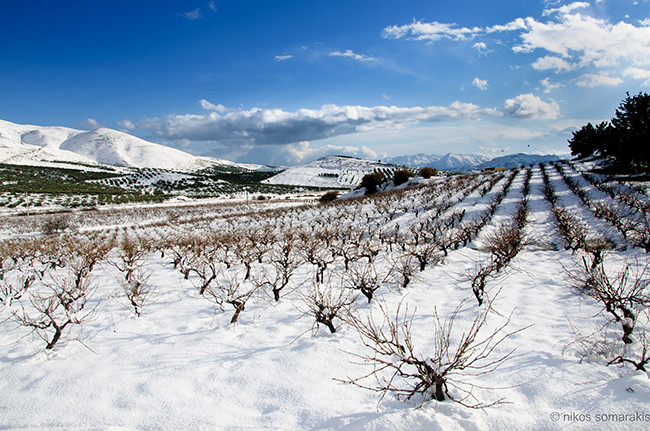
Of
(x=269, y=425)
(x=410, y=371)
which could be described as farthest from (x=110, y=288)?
(x=410, y=371)

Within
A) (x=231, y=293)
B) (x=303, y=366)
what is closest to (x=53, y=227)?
(x=231, y=293)

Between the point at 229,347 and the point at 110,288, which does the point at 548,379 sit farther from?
the point at 110,288

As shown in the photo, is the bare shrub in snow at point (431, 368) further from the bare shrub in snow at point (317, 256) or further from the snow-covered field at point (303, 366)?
the bare shrub in snow at point (317, 256)

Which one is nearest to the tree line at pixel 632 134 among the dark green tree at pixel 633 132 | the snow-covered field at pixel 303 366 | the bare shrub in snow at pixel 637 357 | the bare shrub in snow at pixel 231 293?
the dark green tree at pixel 633 132

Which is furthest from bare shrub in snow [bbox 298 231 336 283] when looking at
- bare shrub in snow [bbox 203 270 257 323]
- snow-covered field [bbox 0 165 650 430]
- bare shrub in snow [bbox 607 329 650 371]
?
bare shrub in snow [bbox 607 329 650 371]

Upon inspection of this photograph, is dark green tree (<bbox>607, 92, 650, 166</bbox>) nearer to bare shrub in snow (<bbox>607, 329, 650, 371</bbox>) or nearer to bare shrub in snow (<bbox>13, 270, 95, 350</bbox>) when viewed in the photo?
bare shrub in snow (<bbox>607, 329, 650, 371</bbox>)

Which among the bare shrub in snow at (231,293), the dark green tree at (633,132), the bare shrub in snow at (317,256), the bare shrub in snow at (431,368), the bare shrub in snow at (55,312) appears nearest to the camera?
the bare shrub in snow at (431,368)

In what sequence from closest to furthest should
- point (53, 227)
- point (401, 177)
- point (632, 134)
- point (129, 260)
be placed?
point (129, 260)
point (632, 134)
point (53, 227)
point (401, 177)

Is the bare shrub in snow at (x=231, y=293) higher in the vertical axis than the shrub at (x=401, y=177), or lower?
lower

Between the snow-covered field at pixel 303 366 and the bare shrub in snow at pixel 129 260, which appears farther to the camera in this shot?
the bare shrub in snow at pixel 129 260

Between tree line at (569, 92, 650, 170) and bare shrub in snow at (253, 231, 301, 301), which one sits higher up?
tree line at (569, 92, 650, 170)

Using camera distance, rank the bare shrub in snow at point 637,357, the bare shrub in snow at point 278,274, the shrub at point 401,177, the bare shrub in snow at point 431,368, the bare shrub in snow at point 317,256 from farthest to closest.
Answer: the shrub at point 401,177
the bare shrub in snow at point 317,256
the bare shrub in snow at point 278,274
the bare shrub in snow at point 637,357
the bare shrub in snow at point 431,368

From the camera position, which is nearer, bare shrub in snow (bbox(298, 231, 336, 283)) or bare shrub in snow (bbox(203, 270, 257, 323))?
bare shrub in snow (bbox(203, 270, 257, 323))

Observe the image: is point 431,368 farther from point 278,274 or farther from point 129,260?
point 129,260
